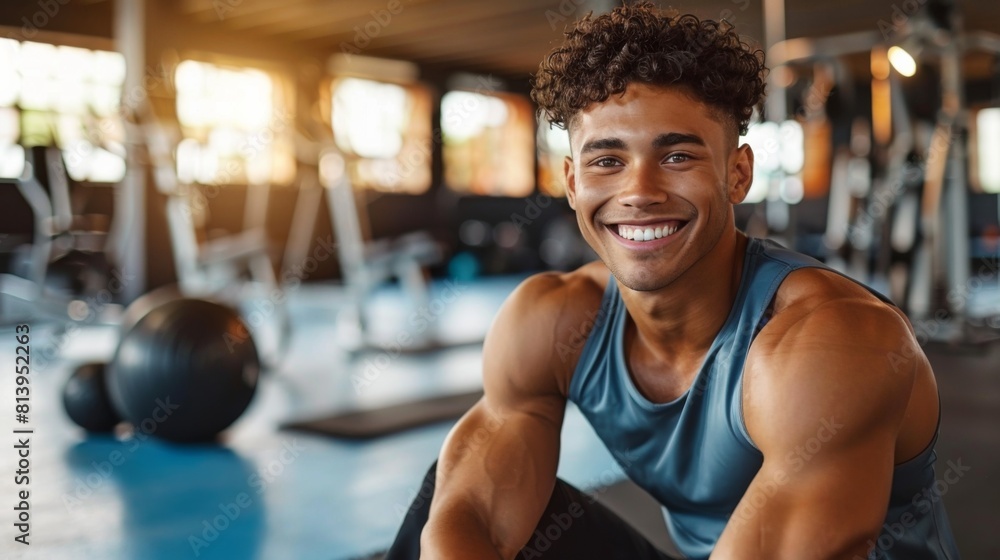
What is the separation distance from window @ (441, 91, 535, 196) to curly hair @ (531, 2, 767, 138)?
28.1 feet

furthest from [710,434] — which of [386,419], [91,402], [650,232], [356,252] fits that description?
[356,252]

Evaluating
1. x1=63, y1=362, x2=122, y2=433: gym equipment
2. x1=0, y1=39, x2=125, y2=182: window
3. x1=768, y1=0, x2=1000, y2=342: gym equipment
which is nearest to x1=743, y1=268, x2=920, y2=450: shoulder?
x1=63, y1=362, x2=122, y2=433: gym equipment

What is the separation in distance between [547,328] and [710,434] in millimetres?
295

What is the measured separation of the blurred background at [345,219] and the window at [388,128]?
0.10 feet

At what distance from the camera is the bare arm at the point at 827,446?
2.76ft

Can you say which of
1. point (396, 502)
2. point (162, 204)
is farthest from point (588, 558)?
point (162, 204)

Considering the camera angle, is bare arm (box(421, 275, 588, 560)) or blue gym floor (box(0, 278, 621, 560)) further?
blue gym floor (box(0, 278, 621, 560))

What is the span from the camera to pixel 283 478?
2361mm

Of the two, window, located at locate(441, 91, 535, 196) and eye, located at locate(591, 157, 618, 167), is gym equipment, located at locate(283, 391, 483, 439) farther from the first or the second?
window, located at locate(441, 91, 535, 196)

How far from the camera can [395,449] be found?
2699mm

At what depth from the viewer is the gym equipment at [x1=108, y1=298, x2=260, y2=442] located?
253 cm

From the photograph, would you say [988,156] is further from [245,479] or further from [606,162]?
[606,162]

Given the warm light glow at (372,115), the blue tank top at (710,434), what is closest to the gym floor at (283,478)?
the blue tank top at (710,434)

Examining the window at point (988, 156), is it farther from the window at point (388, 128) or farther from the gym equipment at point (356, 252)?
the gym equipment at point (356, 252)
